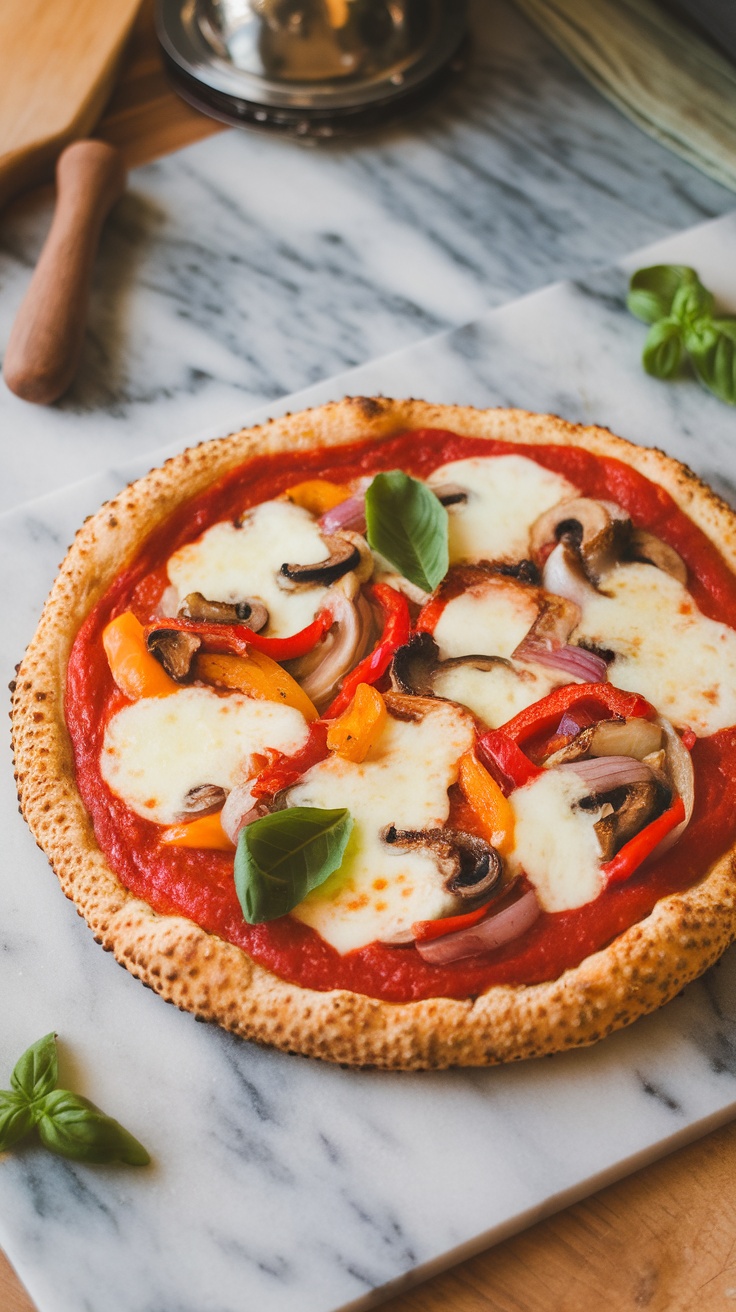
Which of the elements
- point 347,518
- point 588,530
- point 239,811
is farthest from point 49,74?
point 239,811

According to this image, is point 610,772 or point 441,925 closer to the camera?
point 441,925

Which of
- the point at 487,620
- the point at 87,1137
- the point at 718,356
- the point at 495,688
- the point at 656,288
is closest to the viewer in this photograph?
the point at 87,1137

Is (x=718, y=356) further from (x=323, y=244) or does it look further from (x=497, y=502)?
(x=323, y=244)

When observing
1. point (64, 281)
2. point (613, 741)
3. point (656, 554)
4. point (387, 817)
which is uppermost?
point (656, 554)

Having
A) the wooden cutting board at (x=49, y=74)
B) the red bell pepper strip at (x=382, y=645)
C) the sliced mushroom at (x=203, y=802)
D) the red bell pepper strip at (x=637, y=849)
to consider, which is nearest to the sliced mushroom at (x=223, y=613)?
the red bell pepper strip at (x=382, y=645)

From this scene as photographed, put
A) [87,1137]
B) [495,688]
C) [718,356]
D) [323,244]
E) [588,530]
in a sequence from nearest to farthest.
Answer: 1. [87,1137]
2. [495,688]
3. [588,530]
4. [718,356]
5. [323,244]

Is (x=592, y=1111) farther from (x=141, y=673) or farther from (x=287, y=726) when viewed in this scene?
(x=141, y=673)

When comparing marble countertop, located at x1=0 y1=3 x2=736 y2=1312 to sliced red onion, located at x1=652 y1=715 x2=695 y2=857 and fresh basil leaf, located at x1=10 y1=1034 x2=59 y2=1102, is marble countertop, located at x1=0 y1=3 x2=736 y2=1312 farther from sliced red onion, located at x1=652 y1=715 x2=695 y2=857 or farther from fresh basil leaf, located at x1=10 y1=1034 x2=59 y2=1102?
sliced red onion, located at x1=652 y1=715 x2=695 y2=857
